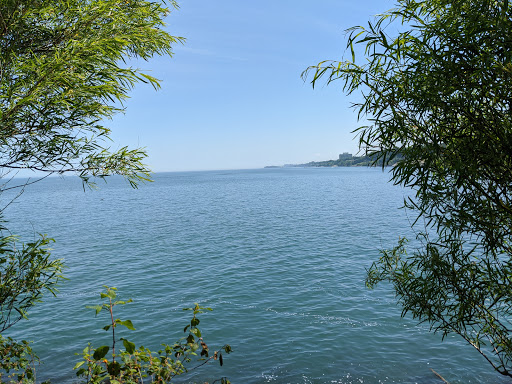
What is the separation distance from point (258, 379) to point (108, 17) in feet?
40.2

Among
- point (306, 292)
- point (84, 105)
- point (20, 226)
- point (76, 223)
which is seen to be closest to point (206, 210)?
point (76, 223)

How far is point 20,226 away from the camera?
48094 mm

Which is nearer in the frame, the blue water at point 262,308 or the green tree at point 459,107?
the green tree at point 459,107

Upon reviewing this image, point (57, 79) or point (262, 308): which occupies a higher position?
point (57, 79)

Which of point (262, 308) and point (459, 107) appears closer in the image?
point (459, 107)

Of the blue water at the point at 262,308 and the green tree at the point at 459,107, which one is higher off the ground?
the green tree at the point at 459,107

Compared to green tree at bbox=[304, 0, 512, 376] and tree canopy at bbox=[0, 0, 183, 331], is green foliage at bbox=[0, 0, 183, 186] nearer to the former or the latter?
tree canopy at bbox=[0, 0, 183, 331]

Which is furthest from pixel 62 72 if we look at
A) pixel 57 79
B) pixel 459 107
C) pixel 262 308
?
pixel 262 308

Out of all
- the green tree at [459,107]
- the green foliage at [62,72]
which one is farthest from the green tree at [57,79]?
the green tree at [459,107]

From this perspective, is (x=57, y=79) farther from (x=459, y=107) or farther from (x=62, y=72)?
(x=459, y=107)

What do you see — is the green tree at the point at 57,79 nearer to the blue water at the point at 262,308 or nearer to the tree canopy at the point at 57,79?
the tree canopy at the point at 57,79

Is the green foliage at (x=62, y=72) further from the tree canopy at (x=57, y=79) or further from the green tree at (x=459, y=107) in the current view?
the green tree at (x=459, y=107)

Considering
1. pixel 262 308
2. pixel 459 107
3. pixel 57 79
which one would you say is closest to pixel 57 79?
pixel 57 79

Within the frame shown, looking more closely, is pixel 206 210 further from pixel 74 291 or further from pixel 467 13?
pixel 467 13
